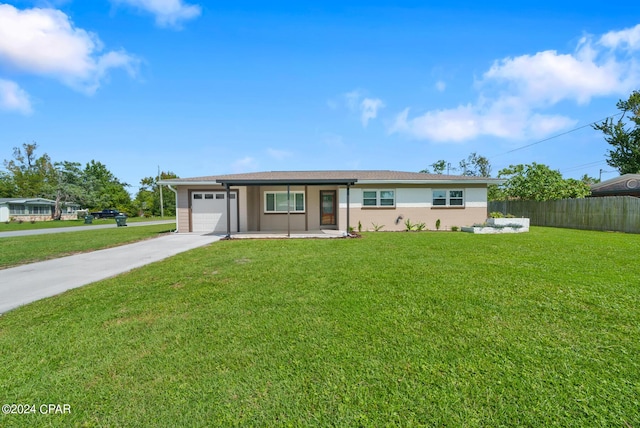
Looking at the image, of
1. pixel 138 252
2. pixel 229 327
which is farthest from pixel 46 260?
pixel 229 327

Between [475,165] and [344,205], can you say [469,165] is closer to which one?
[475,165]

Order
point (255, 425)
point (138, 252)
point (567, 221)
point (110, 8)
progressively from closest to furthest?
point (255, 425) < point (138, 252) < point (110, 8) < point (567, 221)

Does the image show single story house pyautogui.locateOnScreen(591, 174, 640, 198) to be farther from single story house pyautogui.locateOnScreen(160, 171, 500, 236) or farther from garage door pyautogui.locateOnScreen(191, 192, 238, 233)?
garage door pyautogui.locateOnScreen(191, 192, 238, 233)

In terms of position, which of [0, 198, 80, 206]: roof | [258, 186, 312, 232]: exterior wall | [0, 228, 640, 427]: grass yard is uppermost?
[0, 198, 80, 206]: roof

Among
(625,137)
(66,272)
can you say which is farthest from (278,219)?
(625,137)

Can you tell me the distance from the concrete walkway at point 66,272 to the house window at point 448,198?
12.2m

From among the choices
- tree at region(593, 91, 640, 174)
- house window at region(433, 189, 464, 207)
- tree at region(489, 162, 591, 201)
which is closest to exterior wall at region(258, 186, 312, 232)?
house window at region(433, 189, 464, 207)

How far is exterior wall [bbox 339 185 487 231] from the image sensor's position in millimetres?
15164

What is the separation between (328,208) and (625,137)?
28.8m

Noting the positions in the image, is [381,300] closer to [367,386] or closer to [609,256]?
[367,386]

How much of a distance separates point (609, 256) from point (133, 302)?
10.8 metres

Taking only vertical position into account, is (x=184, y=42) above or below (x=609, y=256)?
above

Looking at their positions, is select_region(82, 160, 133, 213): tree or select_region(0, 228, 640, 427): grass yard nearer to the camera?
select_region(0, 228, 640, 427): grass yard

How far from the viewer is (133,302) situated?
446 centimetres
